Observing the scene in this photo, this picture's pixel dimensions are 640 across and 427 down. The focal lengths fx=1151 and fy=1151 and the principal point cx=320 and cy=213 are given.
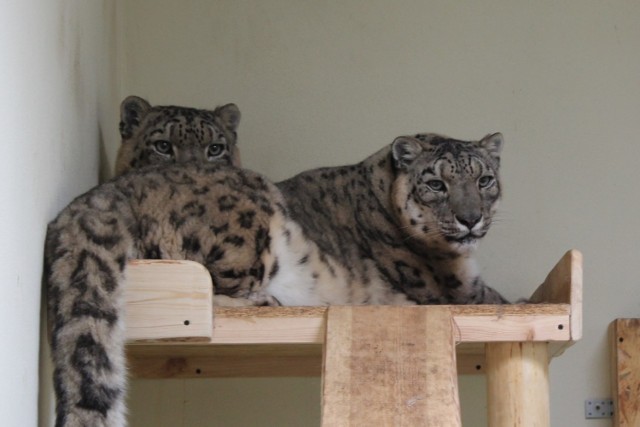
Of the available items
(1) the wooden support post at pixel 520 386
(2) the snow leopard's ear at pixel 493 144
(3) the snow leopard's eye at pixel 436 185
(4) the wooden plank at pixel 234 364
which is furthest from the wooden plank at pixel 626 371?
(1) the wooden support post at pixel 520 386

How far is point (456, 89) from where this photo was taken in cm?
455

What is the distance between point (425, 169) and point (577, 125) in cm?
96

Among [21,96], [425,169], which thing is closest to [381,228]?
[425,169]

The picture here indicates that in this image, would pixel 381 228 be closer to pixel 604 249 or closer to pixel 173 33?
pixel 604 249

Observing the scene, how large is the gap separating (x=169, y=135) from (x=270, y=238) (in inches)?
42.4

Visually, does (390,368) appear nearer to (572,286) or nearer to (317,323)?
(317,323)

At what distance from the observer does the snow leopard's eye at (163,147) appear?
4.10m

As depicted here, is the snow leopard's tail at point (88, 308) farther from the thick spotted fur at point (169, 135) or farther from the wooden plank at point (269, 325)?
the thick spotted fur at point (169, 135)

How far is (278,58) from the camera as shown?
15.1 ft

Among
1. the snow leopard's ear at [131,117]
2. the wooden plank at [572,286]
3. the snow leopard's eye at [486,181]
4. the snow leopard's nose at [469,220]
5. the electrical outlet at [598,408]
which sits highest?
the snow leopard's ear at [131,117]

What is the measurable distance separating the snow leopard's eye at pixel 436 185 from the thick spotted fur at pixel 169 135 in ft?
2.40

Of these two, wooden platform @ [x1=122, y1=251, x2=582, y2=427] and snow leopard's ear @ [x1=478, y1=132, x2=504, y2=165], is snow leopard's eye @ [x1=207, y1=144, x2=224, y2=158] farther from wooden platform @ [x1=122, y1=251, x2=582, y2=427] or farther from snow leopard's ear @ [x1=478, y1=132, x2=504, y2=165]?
wooden platform @ [x1=122, y1=251, x2=582, y2=427]

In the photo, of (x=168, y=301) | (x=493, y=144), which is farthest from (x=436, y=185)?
(x=168, y=301)

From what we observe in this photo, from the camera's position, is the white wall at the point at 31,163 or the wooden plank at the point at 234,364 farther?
the wooden plank at the point at 234,364
